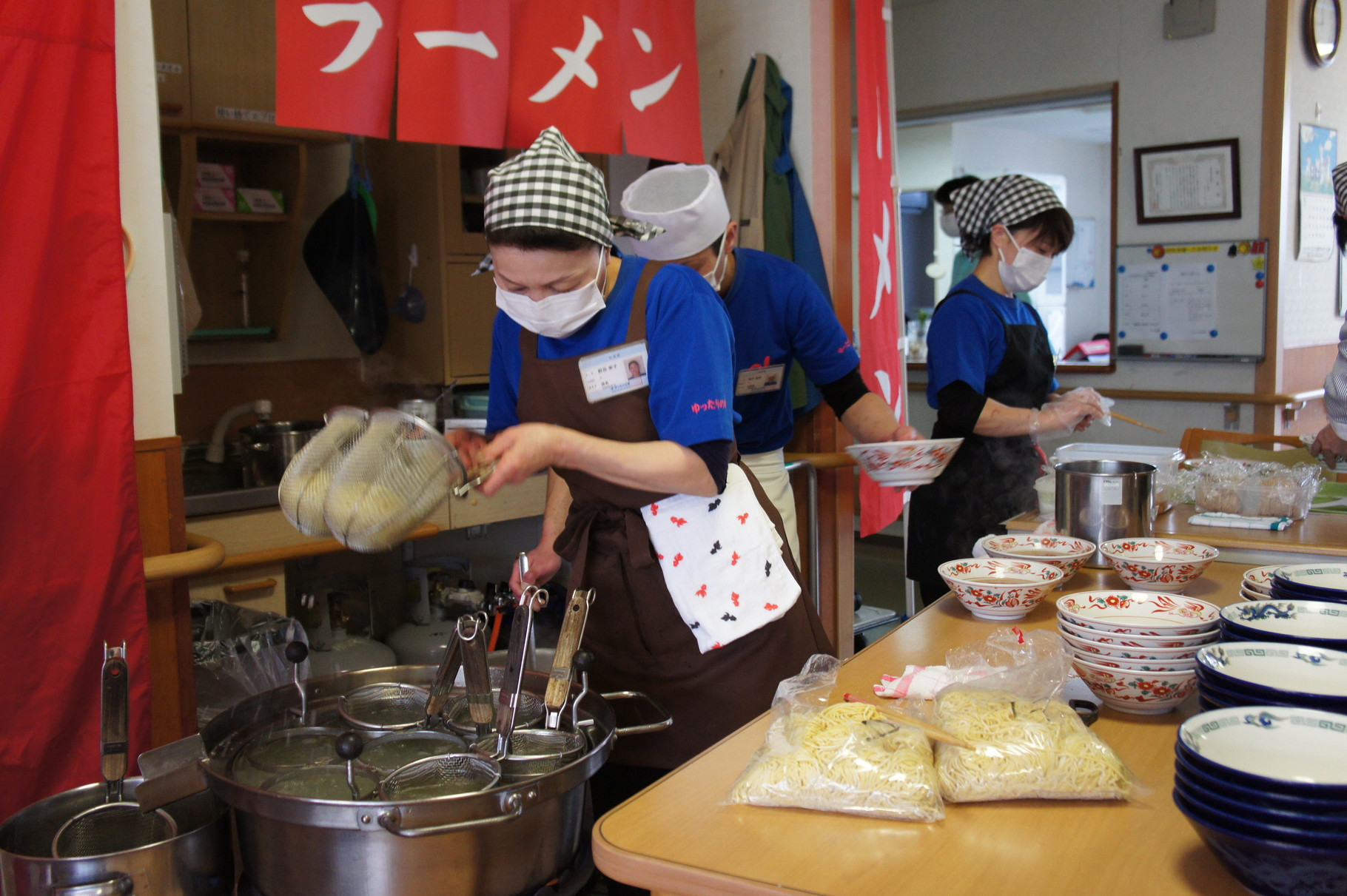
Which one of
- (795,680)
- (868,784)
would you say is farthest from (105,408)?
(868,784)

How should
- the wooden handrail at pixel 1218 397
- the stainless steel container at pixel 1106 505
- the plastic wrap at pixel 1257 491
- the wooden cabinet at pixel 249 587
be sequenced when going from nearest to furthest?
the stainless steel container at pixel 1106 505
the plastic wrap at pixel 1257 491
the wooden cabinet at pixel 249 587
the wooden handrail at pixel 1218 397

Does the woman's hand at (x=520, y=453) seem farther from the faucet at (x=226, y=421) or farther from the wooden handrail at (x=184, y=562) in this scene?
the faucet at (x=226, y=421)

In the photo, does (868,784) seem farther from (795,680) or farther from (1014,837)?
(795,680)

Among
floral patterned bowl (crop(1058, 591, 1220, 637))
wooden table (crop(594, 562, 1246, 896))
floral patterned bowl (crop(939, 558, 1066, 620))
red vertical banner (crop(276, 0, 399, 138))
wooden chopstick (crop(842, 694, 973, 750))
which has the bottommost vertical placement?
wooden table (crop(594, 562, 1246, 896))

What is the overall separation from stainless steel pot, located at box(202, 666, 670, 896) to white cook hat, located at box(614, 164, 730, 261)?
149cm

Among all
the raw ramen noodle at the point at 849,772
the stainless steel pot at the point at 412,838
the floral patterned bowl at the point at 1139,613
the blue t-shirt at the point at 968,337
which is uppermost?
the blue t-shirt at the point at 968,337

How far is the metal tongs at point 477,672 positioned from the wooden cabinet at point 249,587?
1.74 metres

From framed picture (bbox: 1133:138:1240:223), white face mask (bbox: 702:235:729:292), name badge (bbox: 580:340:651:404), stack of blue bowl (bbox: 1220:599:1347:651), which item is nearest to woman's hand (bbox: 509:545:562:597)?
name badge (bbox: 580:340:651:404)

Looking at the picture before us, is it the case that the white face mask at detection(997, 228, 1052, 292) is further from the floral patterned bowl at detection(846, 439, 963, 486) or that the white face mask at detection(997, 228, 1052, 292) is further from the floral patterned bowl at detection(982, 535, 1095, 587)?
the floral patterned bowl at detection(982, 535, 1095, 587)

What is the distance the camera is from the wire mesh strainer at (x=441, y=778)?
132cm

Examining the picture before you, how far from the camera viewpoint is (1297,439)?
11.4 feet

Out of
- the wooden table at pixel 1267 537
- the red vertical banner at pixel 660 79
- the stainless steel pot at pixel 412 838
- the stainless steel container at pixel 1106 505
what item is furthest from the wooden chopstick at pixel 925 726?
the red vertical banner at pixel 660 79

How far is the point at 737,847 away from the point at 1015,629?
30.3 inches

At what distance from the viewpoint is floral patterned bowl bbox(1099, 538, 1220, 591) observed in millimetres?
1731
